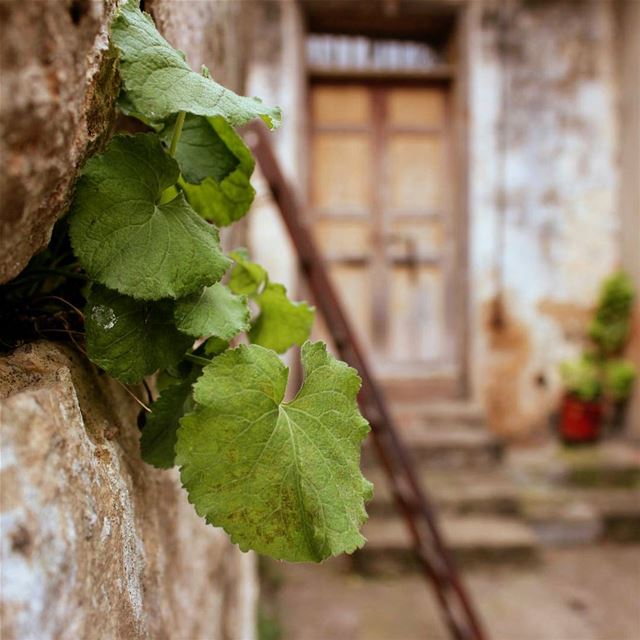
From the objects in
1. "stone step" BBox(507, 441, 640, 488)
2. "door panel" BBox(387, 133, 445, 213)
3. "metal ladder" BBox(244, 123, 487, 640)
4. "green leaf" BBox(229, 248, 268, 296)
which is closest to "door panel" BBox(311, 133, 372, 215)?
"door panel" BBox(387, 133, 445, 213)

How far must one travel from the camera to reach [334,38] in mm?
4293

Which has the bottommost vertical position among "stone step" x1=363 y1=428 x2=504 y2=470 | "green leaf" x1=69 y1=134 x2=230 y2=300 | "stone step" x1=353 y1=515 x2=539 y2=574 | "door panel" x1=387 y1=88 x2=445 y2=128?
"stone step" x1=353 y1=515 x2=539 y2=574

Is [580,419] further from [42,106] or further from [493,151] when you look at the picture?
[42,106]

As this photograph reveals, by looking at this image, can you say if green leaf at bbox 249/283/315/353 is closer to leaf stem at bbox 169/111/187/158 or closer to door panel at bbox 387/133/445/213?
leaf stem at bbox 169/111/187/158

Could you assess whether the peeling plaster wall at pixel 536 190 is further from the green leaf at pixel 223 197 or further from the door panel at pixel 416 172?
the green leaf at pixel 223 197

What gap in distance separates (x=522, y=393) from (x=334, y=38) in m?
2.77

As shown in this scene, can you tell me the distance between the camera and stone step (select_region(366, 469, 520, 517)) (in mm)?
3426

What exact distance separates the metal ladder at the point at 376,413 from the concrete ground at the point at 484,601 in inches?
19.1

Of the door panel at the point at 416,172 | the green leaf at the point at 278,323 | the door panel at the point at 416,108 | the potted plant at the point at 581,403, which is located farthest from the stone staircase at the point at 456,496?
the green leaf at the point at 278,323

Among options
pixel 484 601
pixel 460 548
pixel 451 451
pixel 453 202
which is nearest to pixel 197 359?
pixel 484 601

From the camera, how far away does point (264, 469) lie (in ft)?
1.52

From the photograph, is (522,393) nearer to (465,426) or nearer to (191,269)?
(465,426)

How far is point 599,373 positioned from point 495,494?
4.03 ft

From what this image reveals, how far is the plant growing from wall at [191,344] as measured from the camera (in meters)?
0.45
